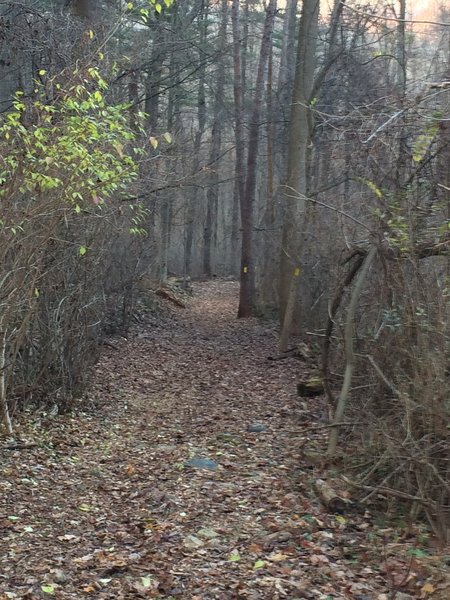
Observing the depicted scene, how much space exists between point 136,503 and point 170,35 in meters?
9.91

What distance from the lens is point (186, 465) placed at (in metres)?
6.58

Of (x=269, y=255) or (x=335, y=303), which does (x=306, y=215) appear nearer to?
(x=335, y=303)

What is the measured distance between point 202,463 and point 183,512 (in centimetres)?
122

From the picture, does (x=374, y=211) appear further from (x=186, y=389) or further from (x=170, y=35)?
(x=170, y=35)

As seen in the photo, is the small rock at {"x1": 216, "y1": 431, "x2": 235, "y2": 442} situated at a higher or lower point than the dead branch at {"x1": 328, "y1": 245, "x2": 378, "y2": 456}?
lower

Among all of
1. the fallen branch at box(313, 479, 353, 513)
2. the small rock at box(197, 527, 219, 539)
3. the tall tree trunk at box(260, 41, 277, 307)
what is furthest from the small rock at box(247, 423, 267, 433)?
the tall tree trunk at box(260, 41, 277, 307)

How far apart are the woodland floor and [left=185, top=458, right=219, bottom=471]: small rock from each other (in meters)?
0.08

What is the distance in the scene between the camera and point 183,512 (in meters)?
5.41

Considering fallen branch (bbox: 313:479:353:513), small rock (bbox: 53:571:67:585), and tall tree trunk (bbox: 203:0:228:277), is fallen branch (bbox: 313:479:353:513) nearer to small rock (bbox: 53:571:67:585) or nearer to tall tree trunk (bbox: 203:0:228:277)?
small rock (bbox: 53:571:67:585)

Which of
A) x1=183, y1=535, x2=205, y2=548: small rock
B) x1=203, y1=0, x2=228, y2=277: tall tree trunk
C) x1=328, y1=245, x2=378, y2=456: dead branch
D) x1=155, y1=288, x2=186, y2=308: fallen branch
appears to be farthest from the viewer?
x1=155, y1=288, x2=186, y2=308: fallen branch

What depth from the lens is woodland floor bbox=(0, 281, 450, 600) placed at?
4.18 m

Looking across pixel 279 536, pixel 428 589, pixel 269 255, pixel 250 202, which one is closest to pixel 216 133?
pixel 250 202

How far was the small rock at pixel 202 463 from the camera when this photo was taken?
21.4ft

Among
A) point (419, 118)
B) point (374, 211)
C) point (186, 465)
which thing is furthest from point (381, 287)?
point (186, 465)
